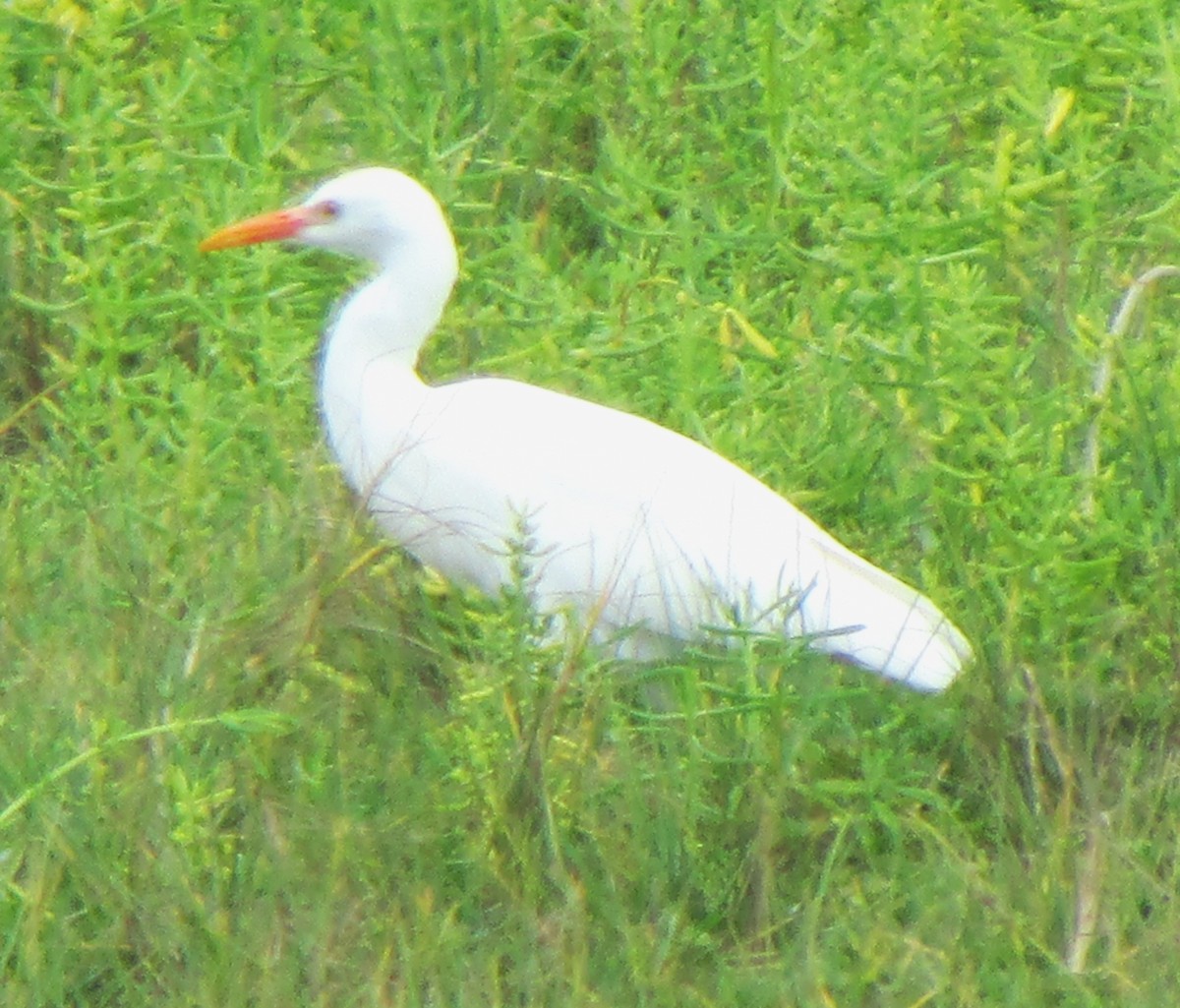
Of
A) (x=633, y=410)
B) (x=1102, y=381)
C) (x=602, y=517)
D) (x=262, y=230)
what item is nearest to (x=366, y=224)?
(x=262, y=230)

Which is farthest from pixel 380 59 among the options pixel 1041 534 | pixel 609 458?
pixel 1041 534

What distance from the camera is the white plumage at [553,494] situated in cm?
319

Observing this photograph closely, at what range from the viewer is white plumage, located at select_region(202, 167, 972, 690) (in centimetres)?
319

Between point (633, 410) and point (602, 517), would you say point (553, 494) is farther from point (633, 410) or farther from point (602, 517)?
point (633, 410)

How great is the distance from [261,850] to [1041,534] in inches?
40.4

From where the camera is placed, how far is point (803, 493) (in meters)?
3.43

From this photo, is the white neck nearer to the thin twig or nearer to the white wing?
the white wing

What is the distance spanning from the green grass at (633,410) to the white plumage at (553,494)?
67 mm

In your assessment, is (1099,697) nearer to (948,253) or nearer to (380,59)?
(948,253)

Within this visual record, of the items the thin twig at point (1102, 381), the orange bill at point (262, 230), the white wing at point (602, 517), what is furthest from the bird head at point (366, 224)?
the thin twig at point (1102, 381)

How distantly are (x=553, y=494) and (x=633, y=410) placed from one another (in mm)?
353

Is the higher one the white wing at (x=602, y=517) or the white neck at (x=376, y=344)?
the white neck at (x=376, y=344)

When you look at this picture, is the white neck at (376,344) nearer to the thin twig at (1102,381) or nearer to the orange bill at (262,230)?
the orange bill at (262,230)

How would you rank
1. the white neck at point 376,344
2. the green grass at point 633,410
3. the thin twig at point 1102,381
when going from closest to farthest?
the green grass at point 633,410
the thin twig at point 1102,381
the white neck at point 376,344
